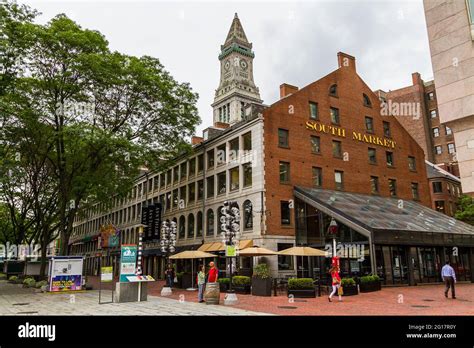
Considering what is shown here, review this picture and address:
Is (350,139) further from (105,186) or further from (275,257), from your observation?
(105,186)

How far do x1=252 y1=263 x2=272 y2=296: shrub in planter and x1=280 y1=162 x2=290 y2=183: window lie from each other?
10.1 metres

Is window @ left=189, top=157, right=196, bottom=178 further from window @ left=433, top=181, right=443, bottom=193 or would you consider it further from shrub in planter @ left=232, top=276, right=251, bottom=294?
window @ left=433, top=181, right=443, bottom=193

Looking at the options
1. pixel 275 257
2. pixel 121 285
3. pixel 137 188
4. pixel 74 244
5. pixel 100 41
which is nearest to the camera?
pixel 121 285

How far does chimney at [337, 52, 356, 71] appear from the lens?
37875 mm

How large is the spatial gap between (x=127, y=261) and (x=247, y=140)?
15.9m

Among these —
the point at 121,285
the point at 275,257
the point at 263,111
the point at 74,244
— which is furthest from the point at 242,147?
→ the point at 74,244

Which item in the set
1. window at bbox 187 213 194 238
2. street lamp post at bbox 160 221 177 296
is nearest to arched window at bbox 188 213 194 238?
window at bbox 187 213 194 238

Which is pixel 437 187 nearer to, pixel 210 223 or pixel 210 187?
pixel 210 187

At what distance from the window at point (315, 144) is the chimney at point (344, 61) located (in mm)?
9043

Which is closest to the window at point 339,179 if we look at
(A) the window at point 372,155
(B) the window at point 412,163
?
(A) the window at point 372,155

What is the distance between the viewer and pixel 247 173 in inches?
1257

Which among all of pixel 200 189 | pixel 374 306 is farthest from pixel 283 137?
pixel 374 306
